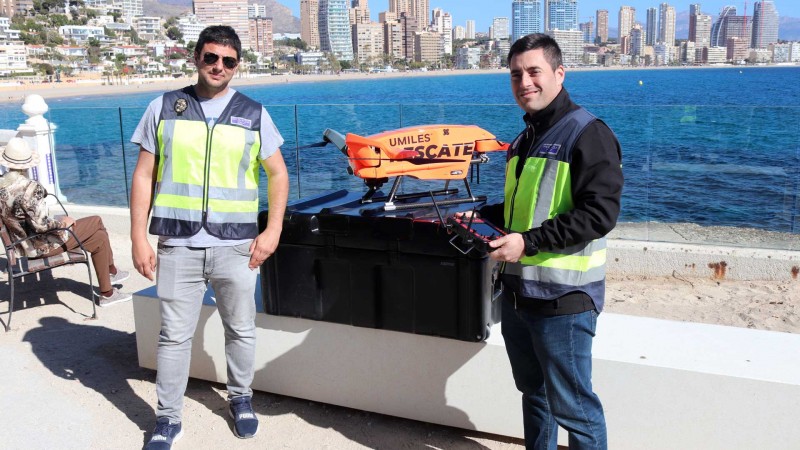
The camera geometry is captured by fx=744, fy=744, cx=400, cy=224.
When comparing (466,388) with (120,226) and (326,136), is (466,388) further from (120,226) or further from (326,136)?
(120,226)

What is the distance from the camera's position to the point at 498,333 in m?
3.20

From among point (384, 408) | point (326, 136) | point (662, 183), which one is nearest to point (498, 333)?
point (384, 408)

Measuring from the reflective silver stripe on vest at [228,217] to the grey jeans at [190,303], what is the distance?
4.4 inches

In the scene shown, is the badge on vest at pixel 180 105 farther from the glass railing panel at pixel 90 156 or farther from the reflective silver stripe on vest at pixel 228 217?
the glass railing panel at pixel 90 156

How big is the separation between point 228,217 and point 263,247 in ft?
0.64

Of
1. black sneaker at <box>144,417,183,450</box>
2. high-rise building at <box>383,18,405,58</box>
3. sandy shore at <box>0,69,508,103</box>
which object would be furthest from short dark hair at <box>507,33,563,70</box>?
high-rise building at <box>383,18,405,58</box>

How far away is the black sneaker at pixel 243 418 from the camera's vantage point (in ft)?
11.1

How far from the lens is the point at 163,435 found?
3248 millimetres

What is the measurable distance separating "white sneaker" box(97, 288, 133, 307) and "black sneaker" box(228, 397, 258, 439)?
2.57 m

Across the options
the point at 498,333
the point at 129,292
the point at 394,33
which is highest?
the point at 394,33

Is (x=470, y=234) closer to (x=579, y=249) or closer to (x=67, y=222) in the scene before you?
(x=579, y=249)

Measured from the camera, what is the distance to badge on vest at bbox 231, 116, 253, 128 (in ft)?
10.2

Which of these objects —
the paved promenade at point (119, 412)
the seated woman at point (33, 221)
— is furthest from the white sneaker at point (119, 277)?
the paved promenade at point (119, 412)

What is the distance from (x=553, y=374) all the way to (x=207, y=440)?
177 cm
